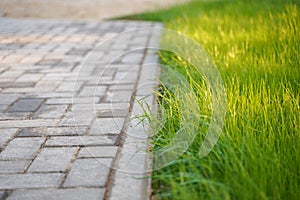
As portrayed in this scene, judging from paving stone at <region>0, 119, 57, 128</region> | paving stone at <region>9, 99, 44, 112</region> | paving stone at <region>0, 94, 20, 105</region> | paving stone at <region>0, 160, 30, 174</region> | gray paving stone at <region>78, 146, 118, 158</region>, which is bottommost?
paving stone at <region>0, 160, 30, 174</region>

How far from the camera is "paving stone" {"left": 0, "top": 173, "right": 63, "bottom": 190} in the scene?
2441mm

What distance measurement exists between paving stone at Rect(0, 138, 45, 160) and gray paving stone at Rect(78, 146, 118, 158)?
290mm

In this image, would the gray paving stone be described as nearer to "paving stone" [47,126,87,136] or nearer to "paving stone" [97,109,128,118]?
"paving stone" [47,126,87,136]

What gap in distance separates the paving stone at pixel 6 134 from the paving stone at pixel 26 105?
46 centimetres

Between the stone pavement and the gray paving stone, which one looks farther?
the gray paving stone

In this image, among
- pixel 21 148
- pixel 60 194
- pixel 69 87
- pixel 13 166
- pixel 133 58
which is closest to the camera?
pixel 60 194

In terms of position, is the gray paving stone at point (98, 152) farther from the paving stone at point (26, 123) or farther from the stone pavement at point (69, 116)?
the paving stone at point (26, 123)

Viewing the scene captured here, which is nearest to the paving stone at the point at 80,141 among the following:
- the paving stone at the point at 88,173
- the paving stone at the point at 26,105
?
the paving stone at the point at 88,173

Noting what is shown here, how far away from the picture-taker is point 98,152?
9.36 feet

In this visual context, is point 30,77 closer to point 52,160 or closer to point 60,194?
point 52,160

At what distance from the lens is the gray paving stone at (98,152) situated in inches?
111

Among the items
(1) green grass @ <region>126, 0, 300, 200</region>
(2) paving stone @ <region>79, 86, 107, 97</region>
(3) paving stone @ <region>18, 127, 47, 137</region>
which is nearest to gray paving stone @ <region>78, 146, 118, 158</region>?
(1) green grass @ <region>126, 0, 300, 200</region>

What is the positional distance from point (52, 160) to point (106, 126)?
0.62 metres

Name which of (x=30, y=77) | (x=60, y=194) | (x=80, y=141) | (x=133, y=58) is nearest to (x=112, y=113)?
(x=80, y=141)
